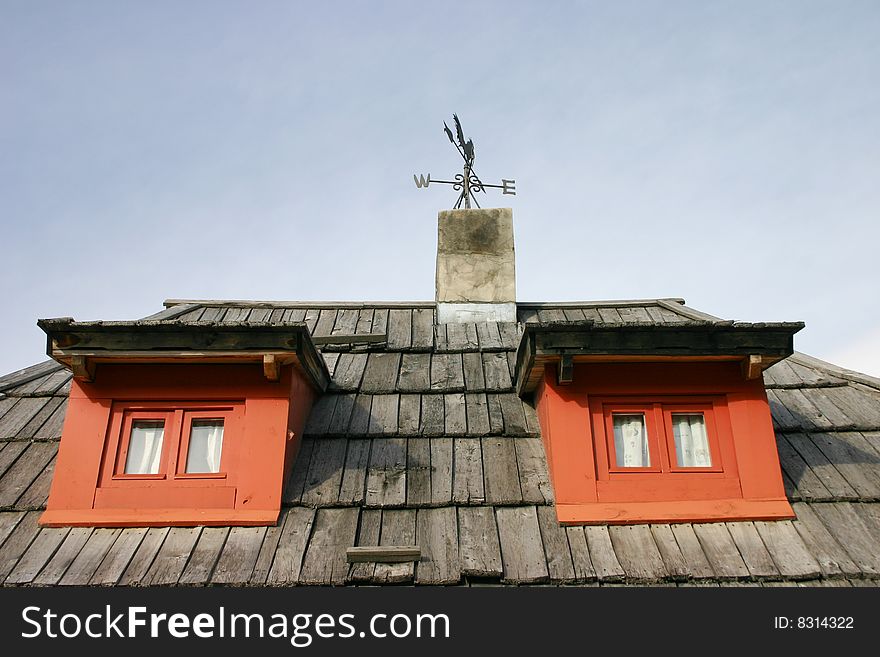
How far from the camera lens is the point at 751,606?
13.0ft

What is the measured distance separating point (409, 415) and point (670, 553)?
85.7 inches

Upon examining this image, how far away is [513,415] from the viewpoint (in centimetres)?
555

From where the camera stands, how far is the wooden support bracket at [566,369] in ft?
15.9

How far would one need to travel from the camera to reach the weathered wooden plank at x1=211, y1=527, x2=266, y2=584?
411 centimetres

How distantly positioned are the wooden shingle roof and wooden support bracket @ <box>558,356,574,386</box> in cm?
63

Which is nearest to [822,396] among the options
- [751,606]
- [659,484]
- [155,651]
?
[659,484]

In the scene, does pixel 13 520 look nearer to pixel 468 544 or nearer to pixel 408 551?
pixel 408 551

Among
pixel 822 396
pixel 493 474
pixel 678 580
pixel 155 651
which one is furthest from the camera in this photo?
pixel 822 396

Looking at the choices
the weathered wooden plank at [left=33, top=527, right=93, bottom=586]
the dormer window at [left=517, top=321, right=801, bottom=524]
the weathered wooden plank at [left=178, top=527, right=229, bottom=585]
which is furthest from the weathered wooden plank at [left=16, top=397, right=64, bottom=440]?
the dormer window at [left=517, top=321, right=801, bottom=524]

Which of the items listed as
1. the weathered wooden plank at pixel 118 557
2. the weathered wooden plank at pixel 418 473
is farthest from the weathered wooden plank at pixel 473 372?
the weathered wooden plank at pixel 118 557

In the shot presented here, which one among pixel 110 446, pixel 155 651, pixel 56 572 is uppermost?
pixel 110 446

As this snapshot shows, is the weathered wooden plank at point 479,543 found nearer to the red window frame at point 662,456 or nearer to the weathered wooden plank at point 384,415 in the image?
the red window frame at point 662,456

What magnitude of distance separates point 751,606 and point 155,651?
329 centimetres

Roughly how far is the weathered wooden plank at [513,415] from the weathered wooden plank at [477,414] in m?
0.14
